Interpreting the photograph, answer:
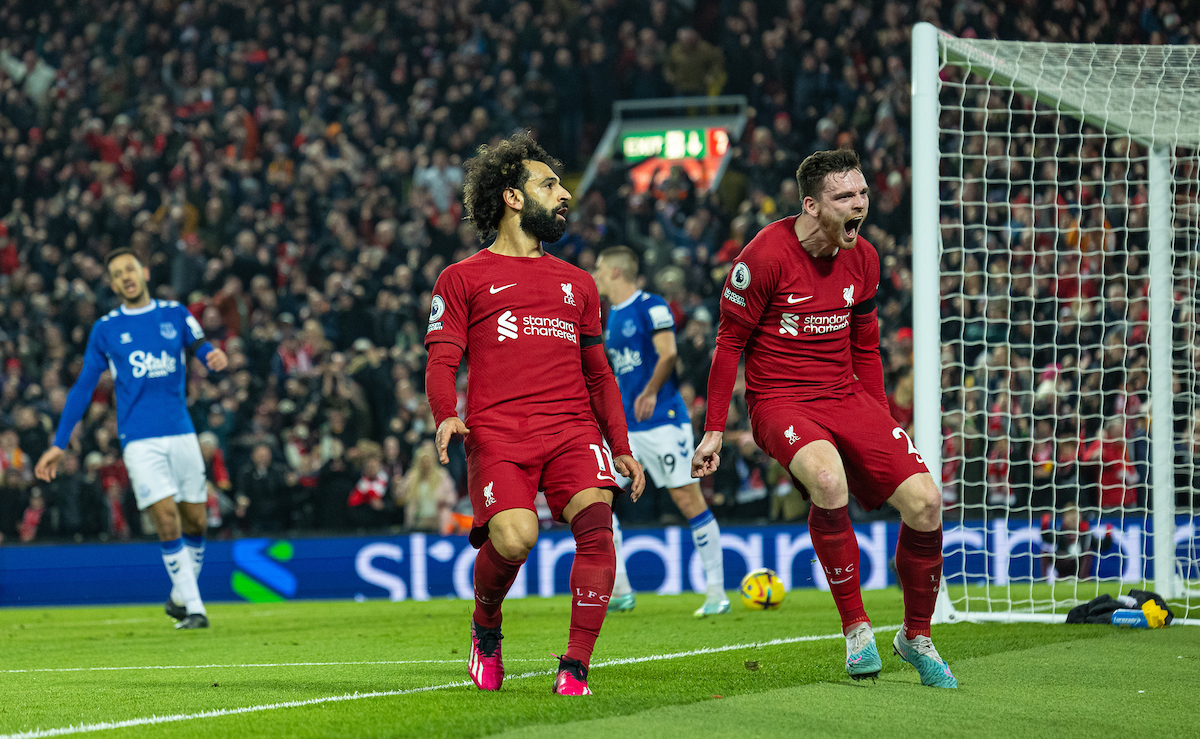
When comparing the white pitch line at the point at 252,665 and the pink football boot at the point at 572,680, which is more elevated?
the pink football boot at the point at 572,680

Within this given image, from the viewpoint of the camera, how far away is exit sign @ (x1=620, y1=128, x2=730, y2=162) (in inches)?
797

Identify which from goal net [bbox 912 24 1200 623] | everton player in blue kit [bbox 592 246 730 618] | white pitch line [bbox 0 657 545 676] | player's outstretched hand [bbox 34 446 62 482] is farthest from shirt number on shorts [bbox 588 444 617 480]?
player's outstretched hand [bbox 34 446 62 482]

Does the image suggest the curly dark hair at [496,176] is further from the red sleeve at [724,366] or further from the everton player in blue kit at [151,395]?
the everton player in blue kit at [151,395]

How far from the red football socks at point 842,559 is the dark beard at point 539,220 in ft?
5.04

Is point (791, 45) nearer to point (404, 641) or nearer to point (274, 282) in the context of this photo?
point (274, 282)

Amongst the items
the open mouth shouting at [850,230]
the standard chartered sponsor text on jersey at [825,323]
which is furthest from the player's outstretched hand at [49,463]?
the open mouth shouting at [850,230]

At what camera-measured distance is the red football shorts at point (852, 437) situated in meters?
5.19

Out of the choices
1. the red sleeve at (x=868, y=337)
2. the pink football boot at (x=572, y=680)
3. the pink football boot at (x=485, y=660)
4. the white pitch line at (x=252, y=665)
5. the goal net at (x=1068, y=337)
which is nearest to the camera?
the pink football boot at (x=572, y=680)

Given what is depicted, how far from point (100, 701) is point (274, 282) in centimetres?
1270

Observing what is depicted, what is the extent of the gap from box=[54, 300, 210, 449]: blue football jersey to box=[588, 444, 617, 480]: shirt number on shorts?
16.7 ft

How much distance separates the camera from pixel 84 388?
916 cm

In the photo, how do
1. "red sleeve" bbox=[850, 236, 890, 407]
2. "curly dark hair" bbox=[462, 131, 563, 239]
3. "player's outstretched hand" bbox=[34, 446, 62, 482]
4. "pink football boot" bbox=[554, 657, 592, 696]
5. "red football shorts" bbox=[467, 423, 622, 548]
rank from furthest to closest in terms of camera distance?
"player's outstretched hand" bbox=[34, 446, 62, 482]
"red sleeve" bbox=[850, 236, 890, 407]
"curly dark hair" bbox=[462, 131, 563, 239]
"red football shorts" bbox=[467, 423, 622, 548]
"pink football boot" bbox=[554, 657, 592, 696]

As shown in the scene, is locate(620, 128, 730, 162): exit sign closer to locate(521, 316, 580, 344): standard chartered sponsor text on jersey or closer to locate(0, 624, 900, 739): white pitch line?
locate(0, 624, 900, 739): white pitch line

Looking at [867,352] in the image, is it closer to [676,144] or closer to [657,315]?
[657,315]
